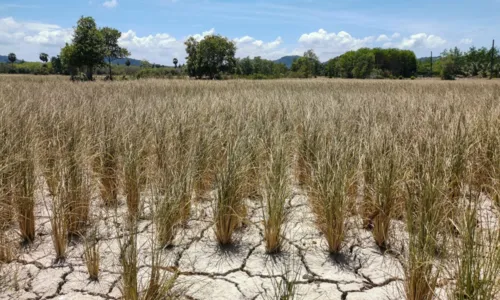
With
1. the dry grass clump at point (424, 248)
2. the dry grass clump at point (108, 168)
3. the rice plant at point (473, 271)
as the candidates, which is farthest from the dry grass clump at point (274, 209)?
the dry grass clump at point (108, 168)

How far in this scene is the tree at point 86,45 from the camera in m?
25.7

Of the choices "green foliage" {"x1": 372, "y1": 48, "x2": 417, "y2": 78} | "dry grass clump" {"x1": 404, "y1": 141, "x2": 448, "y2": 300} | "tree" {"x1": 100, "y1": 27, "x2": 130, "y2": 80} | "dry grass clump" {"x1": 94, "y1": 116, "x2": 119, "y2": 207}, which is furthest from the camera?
"green foliage" {"x1": 372, "y1": 48, "x2": 417, "y2": 78}

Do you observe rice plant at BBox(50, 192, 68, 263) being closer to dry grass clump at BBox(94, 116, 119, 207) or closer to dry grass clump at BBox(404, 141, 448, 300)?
dry grass clump at BBox(94, 116, 119, 207)

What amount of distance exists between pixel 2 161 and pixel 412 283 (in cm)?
269

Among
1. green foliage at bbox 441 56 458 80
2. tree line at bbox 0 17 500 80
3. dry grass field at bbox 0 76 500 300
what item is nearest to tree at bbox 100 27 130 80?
tree line at bbox 0 17 500 80

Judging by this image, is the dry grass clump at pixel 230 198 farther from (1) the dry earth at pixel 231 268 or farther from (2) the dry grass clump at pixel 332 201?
(2) the dry grass clump at pixel 332 201

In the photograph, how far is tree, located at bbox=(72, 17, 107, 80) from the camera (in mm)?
25688

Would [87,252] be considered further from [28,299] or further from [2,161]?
[2,161]

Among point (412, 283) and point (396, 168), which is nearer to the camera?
point (412, 283)

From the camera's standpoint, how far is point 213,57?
44.1 meters

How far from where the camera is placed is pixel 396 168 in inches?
101

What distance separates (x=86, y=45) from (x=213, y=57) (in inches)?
795

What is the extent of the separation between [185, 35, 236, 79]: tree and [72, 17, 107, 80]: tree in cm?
1789

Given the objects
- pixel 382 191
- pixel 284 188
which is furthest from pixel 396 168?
pixel 284 188
